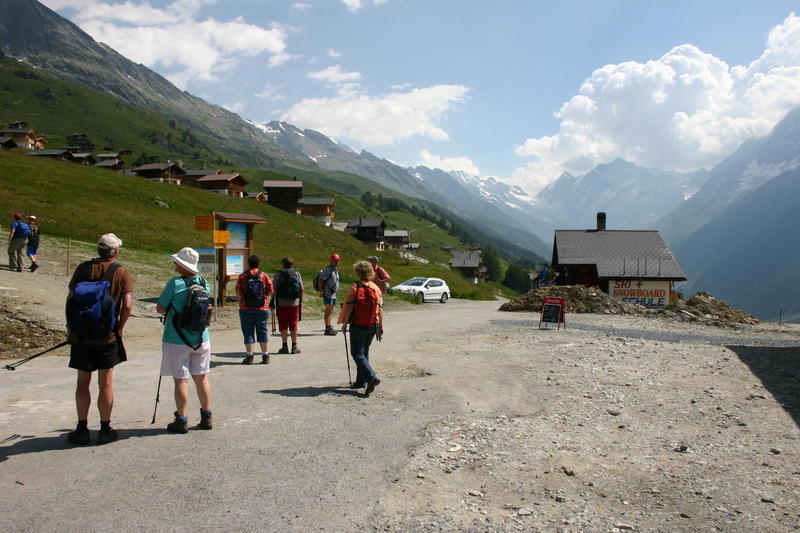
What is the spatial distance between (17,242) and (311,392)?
14.6m

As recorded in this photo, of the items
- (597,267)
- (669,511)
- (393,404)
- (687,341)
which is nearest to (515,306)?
(687,341)

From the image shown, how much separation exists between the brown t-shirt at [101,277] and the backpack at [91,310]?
0.19 feet

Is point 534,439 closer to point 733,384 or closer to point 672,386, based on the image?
point 672,386

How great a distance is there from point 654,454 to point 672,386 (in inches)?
169

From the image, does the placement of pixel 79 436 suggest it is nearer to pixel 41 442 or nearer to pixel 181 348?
pixel 41 442

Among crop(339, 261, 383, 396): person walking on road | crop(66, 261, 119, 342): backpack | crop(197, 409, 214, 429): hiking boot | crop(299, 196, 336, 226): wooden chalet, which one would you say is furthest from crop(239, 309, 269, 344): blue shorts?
crop(299, 196, 336, 226): wooden chalet

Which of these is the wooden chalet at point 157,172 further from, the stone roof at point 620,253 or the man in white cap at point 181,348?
the man in white cap at point 181,348

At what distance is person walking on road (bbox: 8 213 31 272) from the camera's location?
683 inches

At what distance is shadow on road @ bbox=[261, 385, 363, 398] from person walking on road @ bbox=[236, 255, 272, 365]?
2.29 meters

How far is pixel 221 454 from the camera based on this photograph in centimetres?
565

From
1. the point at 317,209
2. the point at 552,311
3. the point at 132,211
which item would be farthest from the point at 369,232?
the point at 552,311

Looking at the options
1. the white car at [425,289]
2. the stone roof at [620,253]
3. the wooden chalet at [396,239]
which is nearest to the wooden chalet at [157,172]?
Result: the wooden chalet at [396,239]

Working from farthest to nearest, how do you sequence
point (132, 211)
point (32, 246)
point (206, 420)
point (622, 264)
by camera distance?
point (622, 264), point (132, 211), point (32, 246), point (206, 420)

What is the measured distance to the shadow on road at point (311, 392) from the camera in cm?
826
